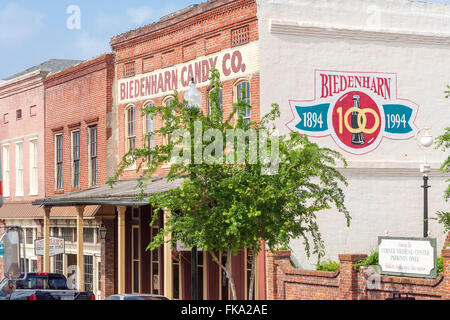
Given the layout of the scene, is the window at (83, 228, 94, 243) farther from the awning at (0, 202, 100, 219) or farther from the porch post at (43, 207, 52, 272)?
the porch post at (43, 207, 52, 272)

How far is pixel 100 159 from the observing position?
33.5 meters

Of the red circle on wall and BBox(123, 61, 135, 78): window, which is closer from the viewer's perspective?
the red circle on wall

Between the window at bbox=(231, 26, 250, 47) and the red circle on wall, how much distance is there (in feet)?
11.5

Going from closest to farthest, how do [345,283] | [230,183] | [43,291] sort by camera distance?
[230,183]
[345,283]
[43,291]

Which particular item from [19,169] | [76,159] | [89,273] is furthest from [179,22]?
[19,169]

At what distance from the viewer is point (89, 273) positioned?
35.0 metres

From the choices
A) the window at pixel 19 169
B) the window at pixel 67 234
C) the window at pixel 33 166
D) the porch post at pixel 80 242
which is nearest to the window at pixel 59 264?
the window at pixel 67 234

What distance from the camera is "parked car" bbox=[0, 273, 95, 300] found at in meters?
22.6

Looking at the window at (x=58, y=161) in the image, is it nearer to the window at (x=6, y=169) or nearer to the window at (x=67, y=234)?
the window at (x=67, y=234)

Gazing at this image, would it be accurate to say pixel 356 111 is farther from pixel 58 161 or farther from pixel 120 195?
pixel 58 161

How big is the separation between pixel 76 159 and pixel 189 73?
9.05 m

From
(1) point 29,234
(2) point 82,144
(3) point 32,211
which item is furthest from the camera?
(1) point 29,234

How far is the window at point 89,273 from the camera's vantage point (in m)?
34.6

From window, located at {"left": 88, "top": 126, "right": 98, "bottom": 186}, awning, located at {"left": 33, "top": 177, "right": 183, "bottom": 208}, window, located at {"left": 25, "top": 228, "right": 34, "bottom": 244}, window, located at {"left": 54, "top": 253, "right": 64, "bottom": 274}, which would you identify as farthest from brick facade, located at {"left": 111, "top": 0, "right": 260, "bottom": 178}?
window, located at {"left": 25, "top": 228, "right": 34, "bottom": 244}
